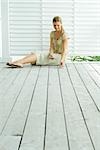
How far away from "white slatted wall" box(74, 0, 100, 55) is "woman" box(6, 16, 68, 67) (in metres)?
0.57

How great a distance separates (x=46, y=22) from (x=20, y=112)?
4.17 m

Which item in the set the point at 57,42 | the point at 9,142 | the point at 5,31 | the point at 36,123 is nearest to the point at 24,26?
the point at 5,31

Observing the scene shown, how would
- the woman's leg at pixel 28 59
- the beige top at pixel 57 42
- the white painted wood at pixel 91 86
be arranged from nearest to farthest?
the white painted wood at pixel 91 86 → the woman's leg at pixel 28 59 → the beige top at pixel 57 42

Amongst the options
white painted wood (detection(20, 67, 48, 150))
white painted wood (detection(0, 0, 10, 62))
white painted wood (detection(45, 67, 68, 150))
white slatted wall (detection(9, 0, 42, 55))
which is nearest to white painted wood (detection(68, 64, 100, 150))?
white painted wood (detection(45, 67, 68, 150))

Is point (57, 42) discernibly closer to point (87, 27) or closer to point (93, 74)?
point (87, 27)

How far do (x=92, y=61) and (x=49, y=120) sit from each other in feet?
14.8

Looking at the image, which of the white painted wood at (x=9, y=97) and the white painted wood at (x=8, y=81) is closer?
the white painted wood at (x=9, y=97)

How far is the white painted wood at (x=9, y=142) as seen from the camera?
2102mm

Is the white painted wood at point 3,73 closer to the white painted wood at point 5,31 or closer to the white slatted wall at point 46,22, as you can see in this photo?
the white painted wood at point 5,31

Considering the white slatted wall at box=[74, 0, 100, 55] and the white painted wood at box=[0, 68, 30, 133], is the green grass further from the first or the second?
the white painted wood at box=[0, 68, 30, 133]

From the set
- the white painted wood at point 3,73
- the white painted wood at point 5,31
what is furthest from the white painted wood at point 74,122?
the white painted wood at point 5,31

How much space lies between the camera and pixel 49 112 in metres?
2.89

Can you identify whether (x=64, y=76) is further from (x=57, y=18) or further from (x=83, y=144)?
(x=83, y=144)

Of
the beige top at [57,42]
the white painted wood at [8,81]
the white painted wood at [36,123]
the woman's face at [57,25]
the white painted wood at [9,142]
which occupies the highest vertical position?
the woman's face at [57,25]
